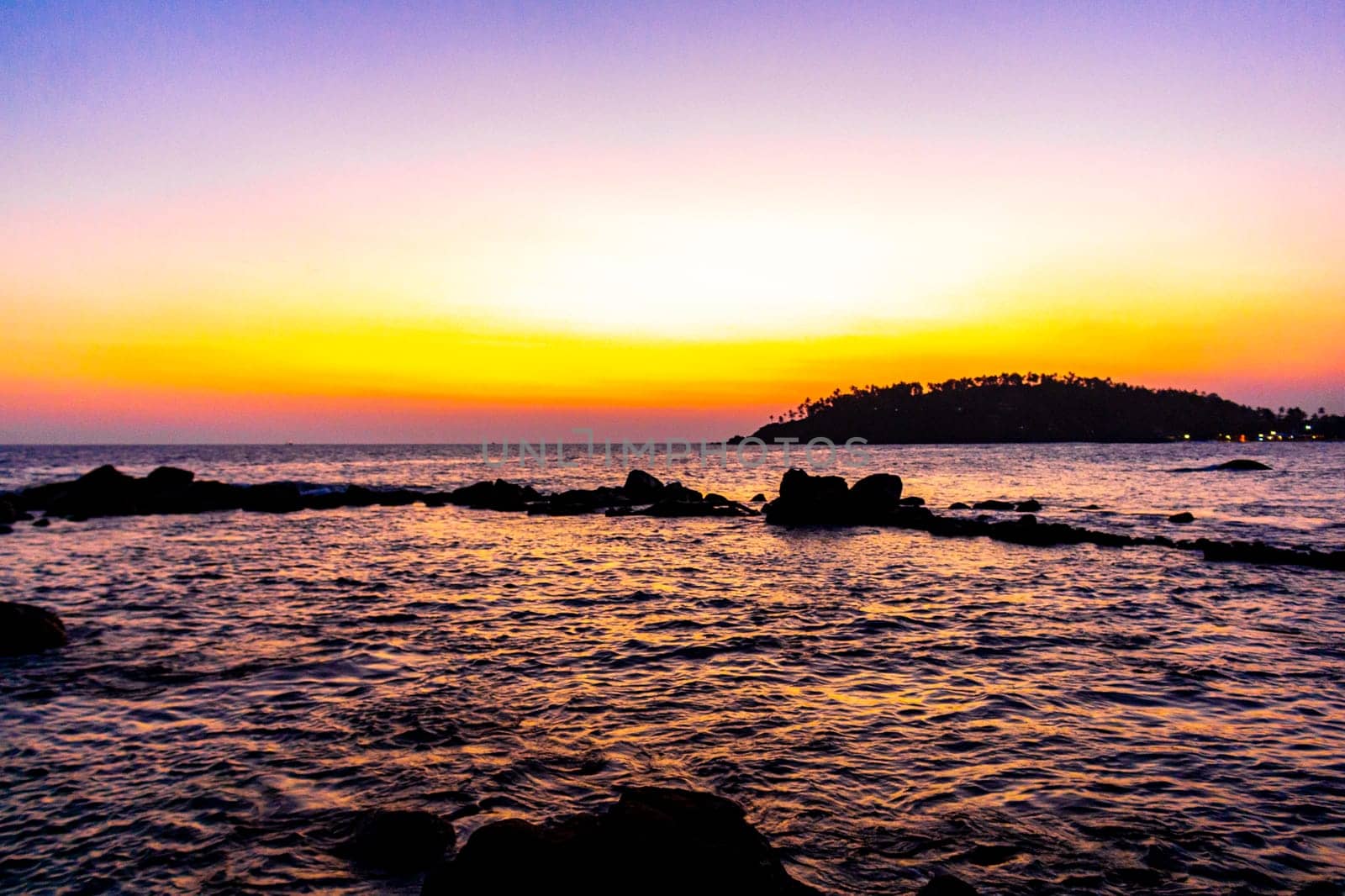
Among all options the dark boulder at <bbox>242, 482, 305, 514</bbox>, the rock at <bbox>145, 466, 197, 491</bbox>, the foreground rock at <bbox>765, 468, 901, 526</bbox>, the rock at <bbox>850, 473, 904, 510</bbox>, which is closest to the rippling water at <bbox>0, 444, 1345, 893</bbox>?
the foreground rock at <bbox>765, 468, 901, 526</bbox>

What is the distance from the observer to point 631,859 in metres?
5.30

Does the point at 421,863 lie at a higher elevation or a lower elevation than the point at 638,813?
lower

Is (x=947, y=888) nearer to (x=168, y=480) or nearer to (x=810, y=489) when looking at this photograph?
(x=810, y=489)

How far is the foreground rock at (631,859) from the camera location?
5188 millimetres

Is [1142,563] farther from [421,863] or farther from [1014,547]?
[421,863]

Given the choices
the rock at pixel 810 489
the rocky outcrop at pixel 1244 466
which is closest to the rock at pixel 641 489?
the rock at pixel 810 489

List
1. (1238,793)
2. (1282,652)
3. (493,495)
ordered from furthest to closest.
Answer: (493,495) < (1282,652) < (1238,793)

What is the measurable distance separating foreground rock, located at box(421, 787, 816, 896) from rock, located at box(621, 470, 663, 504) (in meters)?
45.2

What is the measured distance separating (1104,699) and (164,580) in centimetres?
2322

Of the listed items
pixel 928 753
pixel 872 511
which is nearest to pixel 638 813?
pixel 928 753

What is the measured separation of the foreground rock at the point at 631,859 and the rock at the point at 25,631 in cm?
1243

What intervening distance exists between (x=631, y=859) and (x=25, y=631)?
14075 mm

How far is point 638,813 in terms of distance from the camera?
18.4 ft

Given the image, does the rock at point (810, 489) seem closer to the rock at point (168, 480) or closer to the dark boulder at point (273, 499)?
the dark boulder at point (273, 499)
